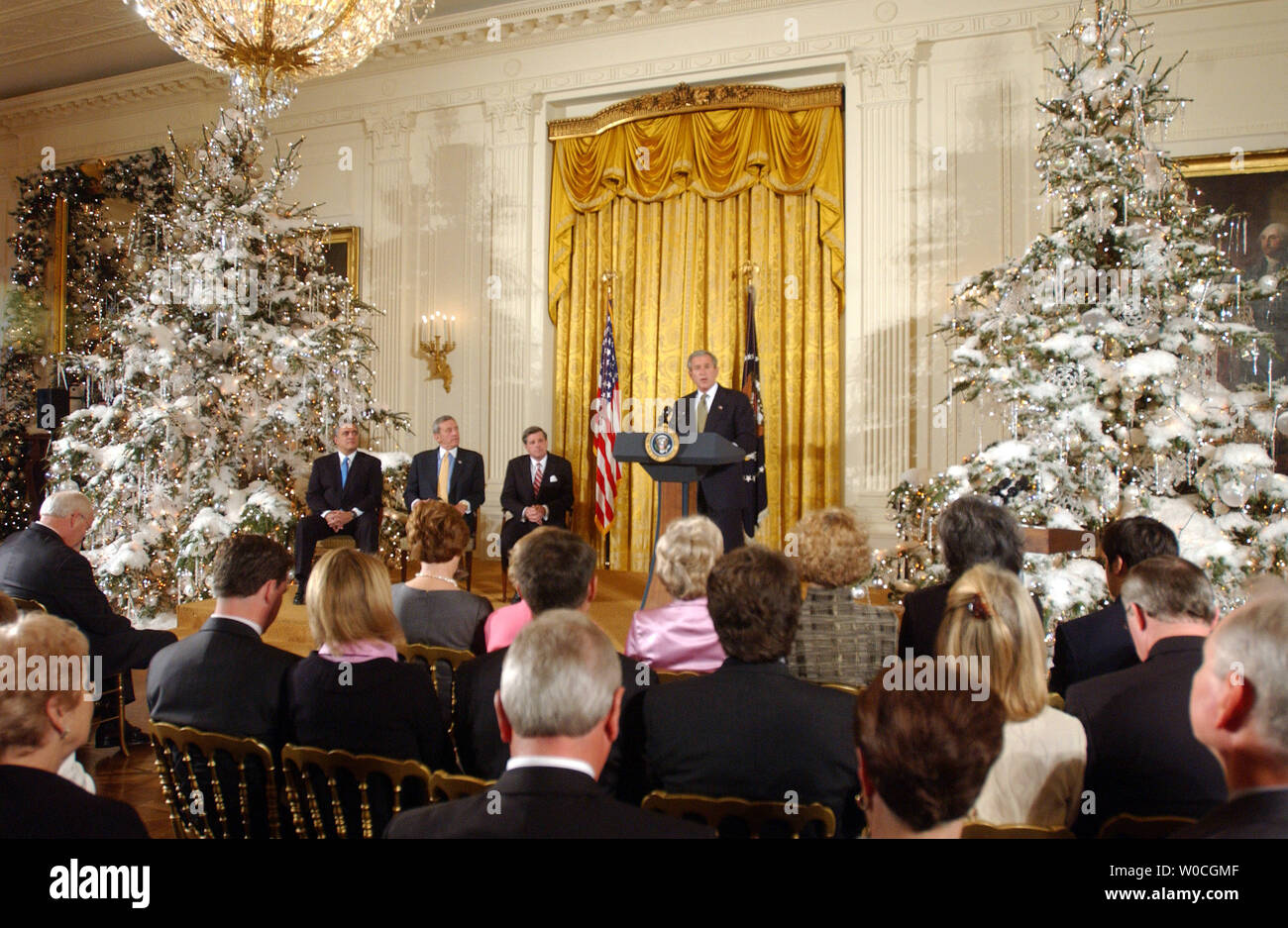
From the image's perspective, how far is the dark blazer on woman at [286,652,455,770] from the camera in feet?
8.12

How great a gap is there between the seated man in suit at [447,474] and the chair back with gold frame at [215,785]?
18.2 feet

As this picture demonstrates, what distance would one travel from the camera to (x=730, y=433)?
22.7ft

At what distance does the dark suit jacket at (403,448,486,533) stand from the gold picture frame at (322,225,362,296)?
3.41m

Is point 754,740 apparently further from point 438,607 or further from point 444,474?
point 444,474

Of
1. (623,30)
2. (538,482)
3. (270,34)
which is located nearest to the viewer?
(270,34)

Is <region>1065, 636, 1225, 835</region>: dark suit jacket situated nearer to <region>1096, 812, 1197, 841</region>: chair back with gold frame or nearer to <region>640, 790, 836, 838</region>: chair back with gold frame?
<region>1096, 812, 1197, 841</region>: chair back with gold frame

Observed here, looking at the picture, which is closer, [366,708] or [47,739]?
[47,739]

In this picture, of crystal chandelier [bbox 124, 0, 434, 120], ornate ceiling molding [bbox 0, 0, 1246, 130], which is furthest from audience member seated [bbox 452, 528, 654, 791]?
ornate ceiling molding [bbox 0, 0, 1246, 130]

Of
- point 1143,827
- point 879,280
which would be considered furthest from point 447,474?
point 1143,827

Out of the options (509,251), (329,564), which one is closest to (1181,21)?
(509,251)

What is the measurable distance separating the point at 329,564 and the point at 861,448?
6680 mm

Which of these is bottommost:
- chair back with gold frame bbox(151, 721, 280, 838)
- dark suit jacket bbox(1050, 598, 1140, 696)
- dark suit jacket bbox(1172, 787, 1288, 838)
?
chair back with gold frame bbox(151, 721, 280, 838)

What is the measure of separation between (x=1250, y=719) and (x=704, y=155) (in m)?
8.77

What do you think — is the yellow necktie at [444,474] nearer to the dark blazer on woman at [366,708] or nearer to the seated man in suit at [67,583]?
the seated man in suit at [67,583]
